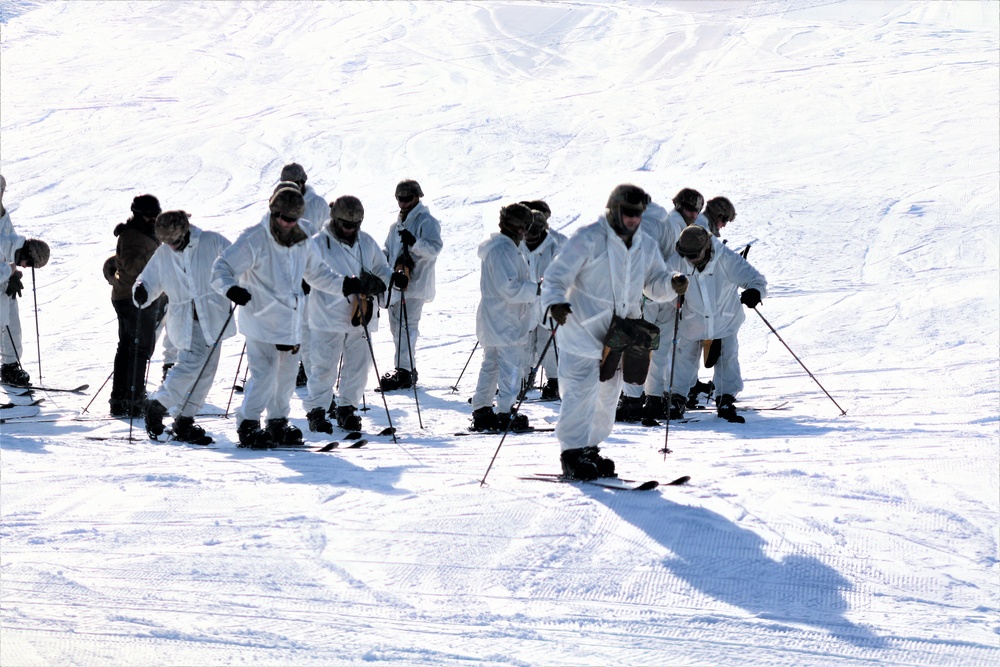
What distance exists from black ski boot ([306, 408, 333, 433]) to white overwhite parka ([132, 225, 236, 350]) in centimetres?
102

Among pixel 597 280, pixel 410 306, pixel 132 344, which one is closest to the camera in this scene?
pixel 597 280

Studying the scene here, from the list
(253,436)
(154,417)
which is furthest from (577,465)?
(154,417)

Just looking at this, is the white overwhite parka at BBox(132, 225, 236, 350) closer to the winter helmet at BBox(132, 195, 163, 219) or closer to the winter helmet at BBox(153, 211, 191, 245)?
the winter helmet at BBox(153, 211, 191, 245)

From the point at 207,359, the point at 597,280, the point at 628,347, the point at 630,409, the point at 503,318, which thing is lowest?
the point at 630,409

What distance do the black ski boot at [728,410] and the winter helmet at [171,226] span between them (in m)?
4.40

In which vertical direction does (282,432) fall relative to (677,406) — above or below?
below

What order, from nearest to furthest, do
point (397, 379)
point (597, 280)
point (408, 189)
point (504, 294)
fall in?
point (597, 280)
point (504, 294)
point (408, 189)
point (397, 379)

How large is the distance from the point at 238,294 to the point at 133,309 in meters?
3.23

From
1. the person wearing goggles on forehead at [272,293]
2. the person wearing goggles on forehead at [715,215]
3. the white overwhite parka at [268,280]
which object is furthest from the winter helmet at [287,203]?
the person wearing goggles on forehead at [715,215]

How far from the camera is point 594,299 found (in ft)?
22.9

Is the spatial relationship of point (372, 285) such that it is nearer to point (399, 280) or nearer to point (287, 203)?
point (399, 280)

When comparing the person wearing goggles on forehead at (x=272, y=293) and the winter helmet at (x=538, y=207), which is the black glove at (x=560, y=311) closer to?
the person wearing goggles on forehead at (x=272, y=293)

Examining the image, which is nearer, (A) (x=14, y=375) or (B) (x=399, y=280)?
(B) (x=399, y=280)

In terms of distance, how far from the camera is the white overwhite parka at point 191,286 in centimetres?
896
